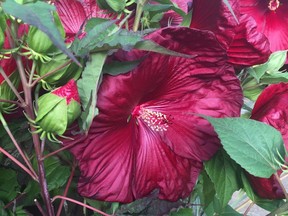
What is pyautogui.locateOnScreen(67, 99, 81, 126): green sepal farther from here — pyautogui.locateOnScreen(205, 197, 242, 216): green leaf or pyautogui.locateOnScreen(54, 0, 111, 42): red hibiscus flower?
pyautogui.locateOnScreen(205, 197, 242, 216): green leaf

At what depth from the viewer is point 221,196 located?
0.36 meters

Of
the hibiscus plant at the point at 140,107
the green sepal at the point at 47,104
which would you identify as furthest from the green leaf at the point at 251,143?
the green sepal at the point at 47,104

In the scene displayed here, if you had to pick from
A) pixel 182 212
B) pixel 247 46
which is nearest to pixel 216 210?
pixel 182 212

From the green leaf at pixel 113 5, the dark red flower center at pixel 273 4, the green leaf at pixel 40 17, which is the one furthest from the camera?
the dark red flower center at pixel 273 4

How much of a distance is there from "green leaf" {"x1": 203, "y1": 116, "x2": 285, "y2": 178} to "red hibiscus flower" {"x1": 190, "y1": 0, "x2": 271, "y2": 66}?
42 millimetres

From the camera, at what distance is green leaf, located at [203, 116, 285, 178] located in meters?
0.32

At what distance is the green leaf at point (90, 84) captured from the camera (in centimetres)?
26

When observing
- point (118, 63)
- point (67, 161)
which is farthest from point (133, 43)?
point (67, 161)

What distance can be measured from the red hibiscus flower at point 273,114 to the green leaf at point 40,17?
0.60ft

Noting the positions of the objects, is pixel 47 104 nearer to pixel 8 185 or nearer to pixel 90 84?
pixel 90 84

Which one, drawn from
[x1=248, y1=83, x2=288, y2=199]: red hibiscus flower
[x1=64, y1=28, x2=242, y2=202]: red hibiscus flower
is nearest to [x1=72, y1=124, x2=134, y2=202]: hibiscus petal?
[x1=64, y1=28, x2=242, y2=202]: red hibiscus flower

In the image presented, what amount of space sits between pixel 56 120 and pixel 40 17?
7 cm

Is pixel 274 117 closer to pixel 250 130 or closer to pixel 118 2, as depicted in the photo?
pixel 250 130

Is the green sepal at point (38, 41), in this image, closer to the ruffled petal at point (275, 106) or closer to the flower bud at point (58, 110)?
the flower bud at point (58, 110)
